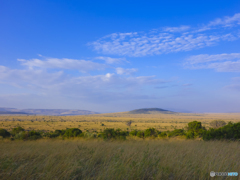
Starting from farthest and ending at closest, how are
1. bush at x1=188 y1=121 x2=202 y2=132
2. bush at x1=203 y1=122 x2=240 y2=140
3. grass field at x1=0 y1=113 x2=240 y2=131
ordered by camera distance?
1. grass field at x1=0 y1=113 x2=240 y2=131
2. bush at x1=188 y1=121 x2=202 y2=132
3. bush at x1=203 y1=122 x2=240 y2=140

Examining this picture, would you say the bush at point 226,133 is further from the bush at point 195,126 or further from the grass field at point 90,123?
the grass field at point 90,123

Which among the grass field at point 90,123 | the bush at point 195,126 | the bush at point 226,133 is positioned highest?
the bush at point 226,133

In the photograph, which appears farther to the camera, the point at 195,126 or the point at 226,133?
the point at 195,126

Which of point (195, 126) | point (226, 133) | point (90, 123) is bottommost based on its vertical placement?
point (90, 123)

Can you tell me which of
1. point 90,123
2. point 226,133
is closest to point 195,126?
point 226,133

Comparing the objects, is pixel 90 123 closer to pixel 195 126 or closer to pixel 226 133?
pixel 195 126

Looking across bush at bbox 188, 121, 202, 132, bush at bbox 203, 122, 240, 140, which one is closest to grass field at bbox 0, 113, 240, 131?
bush at bbox 188, 121, 202, 132

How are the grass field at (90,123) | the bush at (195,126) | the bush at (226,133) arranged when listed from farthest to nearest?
1. the grass field at (90,123)
2. the bush at (195,126)
3. the bush at (226,133)

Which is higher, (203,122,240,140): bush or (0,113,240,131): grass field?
(203,122,240,140): bush

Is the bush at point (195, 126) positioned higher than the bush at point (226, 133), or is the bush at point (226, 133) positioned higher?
the bush at point (226, 133)

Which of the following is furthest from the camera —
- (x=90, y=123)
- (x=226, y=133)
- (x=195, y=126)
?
(x=90, y=123)

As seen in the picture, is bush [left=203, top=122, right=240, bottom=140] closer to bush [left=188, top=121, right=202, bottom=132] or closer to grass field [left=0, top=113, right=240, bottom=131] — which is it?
bush [left=188, top=121, right=202, bottom=132]

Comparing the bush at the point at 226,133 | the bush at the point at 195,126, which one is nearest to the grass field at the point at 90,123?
the bush at the point at 195,126

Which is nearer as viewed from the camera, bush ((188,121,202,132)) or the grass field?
bush ((188,121,202,132))
